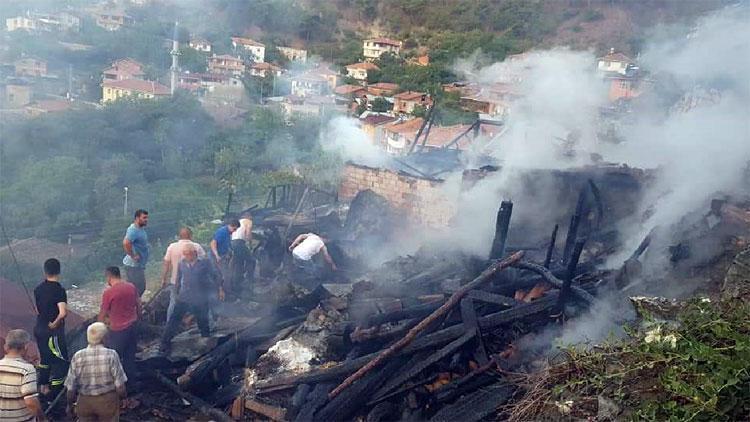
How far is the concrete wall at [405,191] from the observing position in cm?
1146

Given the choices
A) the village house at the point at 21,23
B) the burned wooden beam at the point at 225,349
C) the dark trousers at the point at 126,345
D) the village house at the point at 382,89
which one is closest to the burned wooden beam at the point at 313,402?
the burned wooden beam at the point at 225,349

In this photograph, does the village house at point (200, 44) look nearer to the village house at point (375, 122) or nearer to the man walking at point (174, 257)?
the village house at point (375, 122)

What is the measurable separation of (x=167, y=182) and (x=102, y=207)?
175 inches

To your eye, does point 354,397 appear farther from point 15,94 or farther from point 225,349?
point 15,94

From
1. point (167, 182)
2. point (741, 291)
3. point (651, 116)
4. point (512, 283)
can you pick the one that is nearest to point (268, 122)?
point (167, 182)

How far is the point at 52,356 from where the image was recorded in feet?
18.7

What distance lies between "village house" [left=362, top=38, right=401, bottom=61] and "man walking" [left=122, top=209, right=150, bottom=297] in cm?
5295

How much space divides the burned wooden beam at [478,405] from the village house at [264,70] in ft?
156

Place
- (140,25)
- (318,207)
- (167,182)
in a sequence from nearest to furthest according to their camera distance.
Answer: (318,207), (167,182), (140,25)

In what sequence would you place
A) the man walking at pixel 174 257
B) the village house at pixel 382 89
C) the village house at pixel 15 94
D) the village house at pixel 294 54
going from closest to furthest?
the man walking at pixel 174 257
the village house at pixel 15 94
the village house at pixel 382 89
the village house at pixel 294 54

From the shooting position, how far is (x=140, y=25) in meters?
54.7

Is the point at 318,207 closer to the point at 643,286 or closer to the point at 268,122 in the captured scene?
the point at 643,286

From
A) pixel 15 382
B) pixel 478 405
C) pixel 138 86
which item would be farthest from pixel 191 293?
pixel 138 86

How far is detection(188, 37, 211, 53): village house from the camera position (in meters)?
53.6
